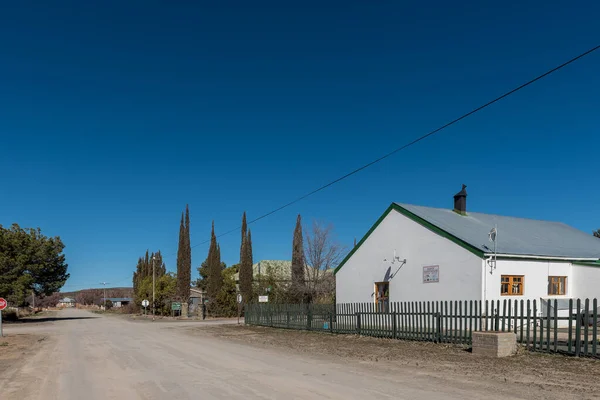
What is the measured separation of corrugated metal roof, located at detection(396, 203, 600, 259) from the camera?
22.4m

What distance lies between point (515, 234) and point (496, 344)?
1342 centimetres

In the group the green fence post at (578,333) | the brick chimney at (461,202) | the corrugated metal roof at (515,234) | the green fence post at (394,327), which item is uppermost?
the brick chimney at (461,202)

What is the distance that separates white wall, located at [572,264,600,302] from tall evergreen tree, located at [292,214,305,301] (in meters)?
28.9

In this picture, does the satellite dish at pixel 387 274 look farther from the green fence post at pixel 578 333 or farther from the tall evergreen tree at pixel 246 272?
the tall evergreen tree at pixel 246 272

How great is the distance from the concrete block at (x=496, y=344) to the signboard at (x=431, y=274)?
8.83 metres

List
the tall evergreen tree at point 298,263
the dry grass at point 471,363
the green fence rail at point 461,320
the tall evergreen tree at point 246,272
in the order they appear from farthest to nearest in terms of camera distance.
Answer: the tall evergreen tree at point 246,272
the tall evergreen tree at point 298,263
the green fence rail at point 461,320
the dry grass at point 471,363

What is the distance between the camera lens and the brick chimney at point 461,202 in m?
27.5

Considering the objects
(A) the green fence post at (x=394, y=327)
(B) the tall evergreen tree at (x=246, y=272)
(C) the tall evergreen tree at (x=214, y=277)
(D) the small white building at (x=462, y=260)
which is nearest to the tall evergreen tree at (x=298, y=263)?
(B) the tall evergreen tree at (x=246, y=272)

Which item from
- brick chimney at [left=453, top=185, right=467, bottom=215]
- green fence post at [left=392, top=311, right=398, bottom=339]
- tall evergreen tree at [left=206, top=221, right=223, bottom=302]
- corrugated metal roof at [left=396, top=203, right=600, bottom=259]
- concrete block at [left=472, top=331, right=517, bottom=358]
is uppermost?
brick chimney at [left=453, top=185, right=467, bottom=215]

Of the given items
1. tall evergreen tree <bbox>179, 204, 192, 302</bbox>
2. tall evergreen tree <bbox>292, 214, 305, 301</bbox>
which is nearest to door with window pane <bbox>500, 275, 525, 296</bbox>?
tall evergreen tree <bbox>292, 214, 305, 301</bbox>

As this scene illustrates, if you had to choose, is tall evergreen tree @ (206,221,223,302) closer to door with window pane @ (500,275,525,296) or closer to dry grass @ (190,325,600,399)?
dry grass @ (190,325,600,399)

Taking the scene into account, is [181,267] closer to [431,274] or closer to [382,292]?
[382,292]

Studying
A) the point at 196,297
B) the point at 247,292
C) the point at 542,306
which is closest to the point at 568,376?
the point at 542,306

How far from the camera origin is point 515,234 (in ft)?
82.7
